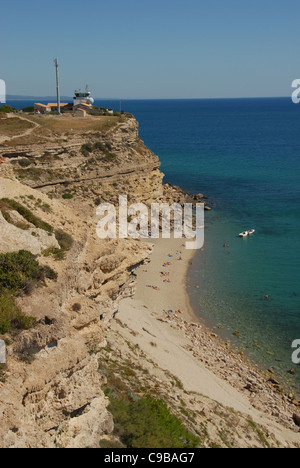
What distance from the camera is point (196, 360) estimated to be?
25.2 meters

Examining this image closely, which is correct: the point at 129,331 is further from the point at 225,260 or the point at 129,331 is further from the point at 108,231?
the point at 225,260

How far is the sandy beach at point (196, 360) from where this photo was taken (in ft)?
70.3

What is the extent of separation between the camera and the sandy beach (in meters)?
21.4

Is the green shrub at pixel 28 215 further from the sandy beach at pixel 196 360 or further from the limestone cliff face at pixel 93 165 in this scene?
the limestone cliff face at pixel 93 165

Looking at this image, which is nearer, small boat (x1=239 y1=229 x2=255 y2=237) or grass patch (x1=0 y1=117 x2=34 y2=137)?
grass patch (x1=0 y1=117 x2=34 y2=137)

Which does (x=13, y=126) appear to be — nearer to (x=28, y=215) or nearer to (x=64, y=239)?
(x=28, y=215)

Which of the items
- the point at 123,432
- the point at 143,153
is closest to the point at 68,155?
the point at 143,153

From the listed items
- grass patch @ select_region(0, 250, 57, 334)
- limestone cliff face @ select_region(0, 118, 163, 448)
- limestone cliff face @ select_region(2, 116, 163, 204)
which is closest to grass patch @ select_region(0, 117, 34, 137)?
limestone cliff face @ select_region(2, 116, 163, 204)

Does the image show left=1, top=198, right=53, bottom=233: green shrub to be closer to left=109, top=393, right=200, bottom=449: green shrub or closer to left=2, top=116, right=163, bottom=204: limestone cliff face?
left=109, top=393, right=200, bottom=449: green shrub

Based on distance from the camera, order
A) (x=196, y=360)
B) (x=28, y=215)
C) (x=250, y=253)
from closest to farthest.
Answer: (x=28, y=215) → (x=196, y=360) → (x=250, y=253)

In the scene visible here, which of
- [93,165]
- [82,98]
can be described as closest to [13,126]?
[93,165]

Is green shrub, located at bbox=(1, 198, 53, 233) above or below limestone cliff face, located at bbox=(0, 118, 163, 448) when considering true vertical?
above

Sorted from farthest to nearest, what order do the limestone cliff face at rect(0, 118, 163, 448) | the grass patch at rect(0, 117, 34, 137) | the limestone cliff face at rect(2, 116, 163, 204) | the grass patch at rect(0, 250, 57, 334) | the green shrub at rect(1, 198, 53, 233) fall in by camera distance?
the grass patch at rect(0, 117, 34, 137) → the limestone cliff face at rect(2, 116, 163, 204) → the green shrub at rect(1, 198, 53, 233) → the grass patch at rect(0, 250, 57, 334) → the limestone cliff face at rect(0, 118, 163, 448)

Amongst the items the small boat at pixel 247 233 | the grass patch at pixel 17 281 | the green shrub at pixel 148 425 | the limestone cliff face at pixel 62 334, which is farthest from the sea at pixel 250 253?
the grass patch at pixel 17 281
